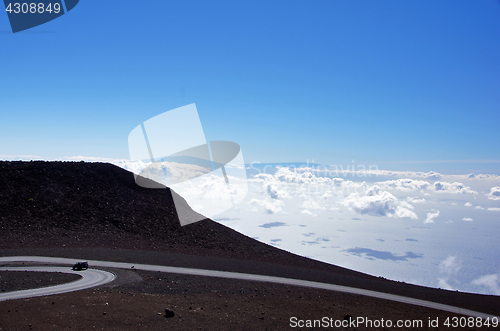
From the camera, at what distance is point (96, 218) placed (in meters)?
48.3

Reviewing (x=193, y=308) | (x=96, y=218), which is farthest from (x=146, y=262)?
(x=96, y=218)

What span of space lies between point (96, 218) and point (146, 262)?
19.9 metres

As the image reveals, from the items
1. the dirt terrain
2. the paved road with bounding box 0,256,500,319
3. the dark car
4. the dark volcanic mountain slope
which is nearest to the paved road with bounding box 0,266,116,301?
the dark car

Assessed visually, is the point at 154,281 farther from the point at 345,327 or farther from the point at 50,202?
the point at 50,202

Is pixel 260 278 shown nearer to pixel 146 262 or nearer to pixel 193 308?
pixel 193 308

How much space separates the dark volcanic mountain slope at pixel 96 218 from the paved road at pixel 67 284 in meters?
12.0

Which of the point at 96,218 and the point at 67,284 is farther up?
the point at 96,218

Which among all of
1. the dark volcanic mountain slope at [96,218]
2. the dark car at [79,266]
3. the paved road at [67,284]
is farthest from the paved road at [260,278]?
the dark volcanic mountain slope at [96,218]

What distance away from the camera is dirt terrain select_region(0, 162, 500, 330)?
16.8m

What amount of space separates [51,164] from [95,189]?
1154 cm

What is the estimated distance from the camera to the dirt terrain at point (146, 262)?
1677 cm

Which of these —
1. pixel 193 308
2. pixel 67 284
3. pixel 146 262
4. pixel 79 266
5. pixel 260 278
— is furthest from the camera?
pixel 146 262

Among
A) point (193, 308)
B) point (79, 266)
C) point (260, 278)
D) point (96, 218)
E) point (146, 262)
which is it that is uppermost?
point (96, 218)

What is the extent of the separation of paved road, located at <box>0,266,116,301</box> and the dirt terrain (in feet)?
5.09
